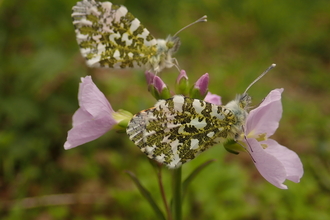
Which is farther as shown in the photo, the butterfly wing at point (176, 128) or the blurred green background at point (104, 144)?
the blurred green background at point (104, 144)

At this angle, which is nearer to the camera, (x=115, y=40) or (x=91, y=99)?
(x=91, y=99)

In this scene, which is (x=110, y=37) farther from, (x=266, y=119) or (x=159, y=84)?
(x=266, y=119)

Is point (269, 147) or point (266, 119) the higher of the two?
point (266, 119)

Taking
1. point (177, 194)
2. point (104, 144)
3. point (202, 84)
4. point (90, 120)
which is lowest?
point (104, 144)

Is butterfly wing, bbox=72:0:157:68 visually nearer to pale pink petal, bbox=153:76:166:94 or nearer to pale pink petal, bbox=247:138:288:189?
pale pink petal, bbox=153:76:166:94

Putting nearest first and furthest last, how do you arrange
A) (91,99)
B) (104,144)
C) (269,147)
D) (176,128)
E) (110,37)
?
1. (176,128)
2. (91,99)
3. (269,147)
4. (110,37)
5. (104,144)

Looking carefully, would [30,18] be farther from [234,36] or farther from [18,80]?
[234,36]

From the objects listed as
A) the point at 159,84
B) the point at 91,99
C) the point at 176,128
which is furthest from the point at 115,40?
the point at 176,128

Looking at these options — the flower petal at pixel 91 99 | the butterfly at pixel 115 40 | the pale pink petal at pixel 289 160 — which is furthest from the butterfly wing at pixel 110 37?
the pale pink petal at pixel 289 160

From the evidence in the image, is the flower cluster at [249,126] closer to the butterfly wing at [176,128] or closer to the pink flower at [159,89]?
the pink flower at [159,89]
